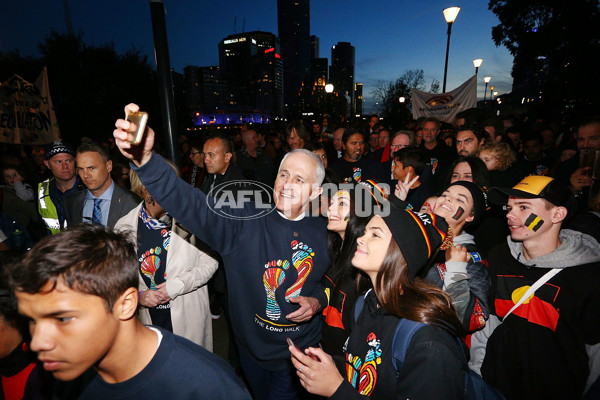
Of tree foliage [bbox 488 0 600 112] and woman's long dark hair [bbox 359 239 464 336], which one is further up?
tree foliage [bbox 488 0 600 112]

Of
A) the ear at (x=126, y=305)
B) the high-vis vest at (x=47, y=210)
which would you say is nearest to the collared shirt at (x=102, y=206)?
the high-vis vest at (x=47, y=210)

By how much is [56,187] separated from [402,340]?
4.84 metres

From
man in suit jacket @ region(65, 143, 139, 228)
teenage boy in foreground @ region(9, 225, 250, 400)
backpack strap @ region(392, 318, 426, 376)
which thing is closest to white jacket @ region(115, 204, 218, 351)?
man in suit jacket @ region(65, 143, 139, 228)

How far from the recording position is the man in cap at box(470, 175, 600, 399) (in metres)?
2.04

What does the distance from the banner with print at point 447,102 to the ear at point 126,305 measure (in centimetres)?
1234

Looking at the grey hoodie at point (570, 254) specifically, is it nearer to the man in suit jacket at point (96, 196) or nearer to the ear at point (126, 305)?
the ear at point (126, 305)

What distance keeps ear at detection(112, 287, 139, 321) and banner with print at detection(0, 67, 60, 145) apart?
730 cm

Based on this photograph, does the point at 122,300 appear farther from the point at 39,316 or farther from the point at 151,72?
the point at 151,72

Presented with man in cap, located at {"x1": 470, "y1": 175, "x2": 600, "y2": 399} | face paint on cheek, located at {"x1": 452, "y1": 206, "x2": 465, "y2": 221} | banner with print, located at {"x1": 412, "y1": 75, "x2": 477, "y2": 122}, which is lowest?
man in cap, located at {"x1": 470, "y1": 175, "x2": 600, "y2": 399}

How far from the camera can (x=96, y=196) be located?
12.0ft

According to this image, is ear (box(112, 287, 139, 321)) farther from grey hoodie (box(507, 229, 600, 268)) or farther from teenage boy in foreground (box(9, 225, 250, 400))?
grey hoodie (box(507, 229, 600, 268))

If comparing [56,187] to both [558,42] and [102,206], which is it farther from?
[558,42]

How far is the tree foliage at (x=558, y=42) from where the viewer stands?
51.6 feet

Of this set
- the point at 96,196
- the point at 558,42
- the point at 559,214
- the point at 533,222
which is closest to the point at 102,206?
the point at 96,196
